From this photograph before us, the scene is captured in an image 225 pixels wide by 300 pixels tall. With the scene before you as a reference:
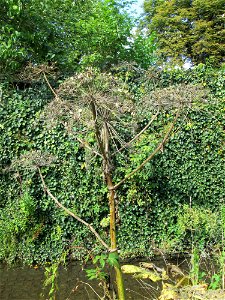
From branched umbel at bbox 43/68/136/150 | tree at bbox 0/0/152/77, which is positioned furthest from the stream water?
tree at bbox 0/0/152/77

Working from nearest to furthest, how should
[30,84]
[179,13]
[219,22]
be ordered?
[30,84] → [219,22] → [179,13]

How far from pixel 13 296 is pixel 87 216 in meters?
1.59

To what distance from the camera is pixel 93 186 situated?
4.99 m

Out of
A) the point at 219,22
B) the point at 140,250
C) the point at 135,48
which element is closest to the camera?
the point at 140,250

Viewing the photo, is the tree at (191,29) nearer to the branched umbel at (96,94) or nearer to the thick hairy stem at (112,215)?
the branched umbel at (96,94)

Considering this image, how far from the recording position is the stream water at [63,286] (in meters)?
3.83

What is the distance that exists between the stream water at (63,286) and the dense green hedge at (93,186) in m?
0.26

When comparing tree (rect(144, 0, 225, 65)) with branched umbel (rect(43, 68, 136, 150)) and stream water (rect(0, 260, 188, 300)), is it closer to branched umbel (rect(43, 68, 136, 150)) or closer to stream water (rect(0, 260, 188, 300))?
stream water (rect(0, 260, 188, 300))

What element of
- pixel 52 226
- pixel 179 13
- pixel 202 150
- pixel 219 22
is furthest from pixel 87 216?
pixel 179 13

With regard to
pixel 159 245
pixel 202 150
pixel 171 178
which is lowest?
pixel 159 245

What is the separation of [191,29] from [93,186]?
13.8m

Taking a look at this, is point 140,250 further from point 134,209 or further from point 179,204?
point 179,204

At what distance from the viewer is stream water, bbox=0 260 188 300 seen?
12.6 feet

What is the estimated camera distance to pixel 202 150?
5.07 meters
